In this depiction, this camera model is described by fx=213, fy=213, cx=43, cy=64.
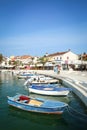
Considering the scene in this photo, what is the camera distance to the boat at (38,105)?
1958 cm

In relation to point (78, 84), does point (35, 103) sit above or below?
below

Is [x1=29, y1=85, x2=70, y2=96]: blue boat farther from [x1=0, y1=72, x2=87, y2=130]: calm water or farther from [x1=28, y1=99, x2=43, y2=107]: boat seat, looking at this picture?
[x1=28, y1=99, x2=43, y2=107]: boat seat

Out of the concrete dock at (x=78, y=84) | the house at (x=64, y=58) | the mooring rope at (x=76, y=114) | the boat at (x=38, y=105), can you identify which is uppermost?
the house at (x=64, y=58)

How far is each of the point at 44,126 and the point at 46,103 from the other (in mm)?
3416

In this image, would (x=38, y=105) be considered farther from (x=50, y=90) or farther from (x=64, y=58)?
(x=64, y=58)

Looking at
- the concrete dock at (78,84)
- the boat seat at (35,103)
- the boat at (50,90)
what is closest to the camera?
the boat seat at (35,103)

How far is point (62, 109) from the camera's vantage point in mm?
19609

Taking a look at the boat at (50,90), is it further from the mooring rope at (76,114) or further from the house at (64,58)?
the house at (64,58)

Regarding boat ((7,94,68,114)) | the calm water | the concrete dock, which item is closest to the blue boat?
the concrete dock

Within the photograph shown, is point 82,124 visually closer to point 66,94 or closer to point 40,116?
point 40,116

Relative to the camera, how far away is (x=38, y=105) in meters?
20.7

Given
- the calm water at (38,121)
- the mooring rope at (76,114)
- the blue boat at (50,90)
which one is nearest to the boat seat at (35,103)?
the calm water at (38,121)

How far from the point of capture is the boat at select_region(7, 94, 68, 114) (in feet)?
64.2

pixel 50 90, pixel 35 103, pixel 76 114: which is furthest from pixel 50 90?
pixel 76 114
